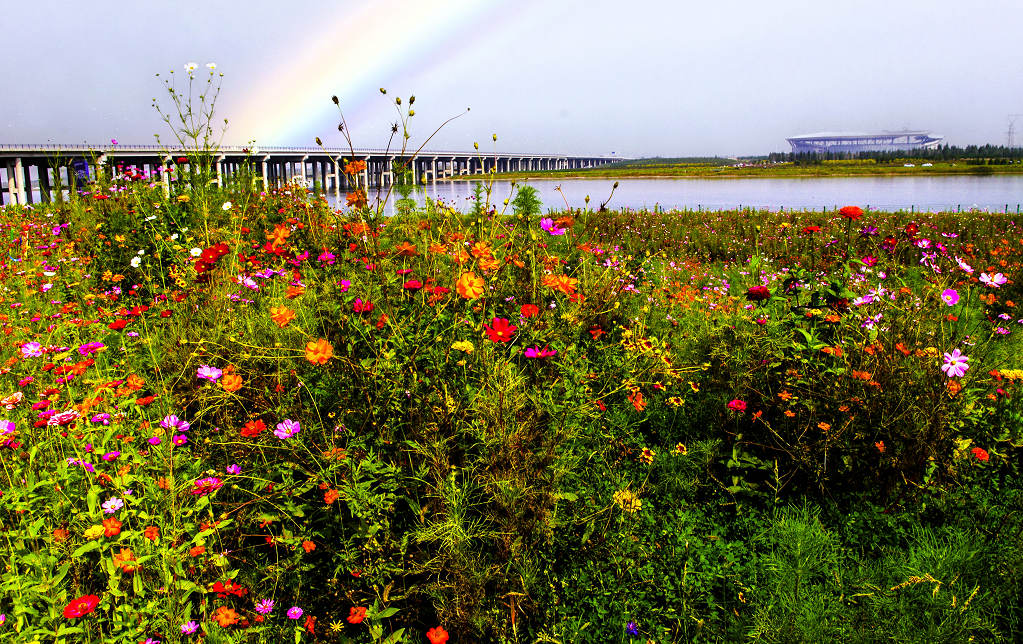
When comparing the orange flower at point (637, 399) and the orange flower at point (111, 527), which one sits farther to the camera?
the orange flower at point (637, 399)

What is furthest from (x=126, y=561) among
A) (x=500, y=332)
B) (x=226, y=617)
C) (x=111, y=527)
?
(x=500, y=332)

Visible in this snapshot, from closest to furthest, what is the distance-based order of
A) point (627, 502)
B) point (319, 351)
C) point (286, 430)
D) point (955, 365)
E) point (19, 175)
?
1. point (319, 351)
2. point (286, 430)
3. point (627, 502)
4. point (955, 365)
5. point (19, 175)

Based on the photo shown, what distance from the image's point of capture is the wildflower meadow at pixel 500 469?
66.5 inches

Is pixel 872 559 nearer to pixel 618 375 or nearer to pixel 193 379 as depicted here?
pixel 618 375

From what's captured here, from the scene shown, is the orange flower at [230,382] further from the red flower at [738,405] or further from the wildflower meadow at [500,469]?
the red flower at [738,405]

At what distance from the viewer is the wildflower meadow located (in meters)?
1.69

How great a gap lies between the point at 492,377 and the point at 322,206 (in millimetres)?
2420

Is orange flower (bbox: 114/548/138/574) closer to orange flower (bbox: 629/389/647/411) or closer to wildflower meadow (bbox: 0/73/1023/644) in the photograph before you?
wildflower meadow (bbox: 0/73/1023/644)

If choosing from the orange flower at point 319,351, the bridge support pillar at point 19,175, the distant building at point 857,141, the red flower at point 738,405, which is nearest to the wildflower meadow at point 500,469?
the orange flower at point 319,351

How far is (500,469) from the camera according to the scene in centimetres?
176

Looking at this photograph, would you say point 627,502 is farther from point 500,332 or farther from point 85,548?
point 85,548

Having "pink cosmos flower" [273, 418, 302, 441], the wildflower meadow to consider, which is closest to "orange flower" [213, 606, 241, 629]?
the wildflower meadow

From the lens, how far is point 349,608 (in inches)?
71.9

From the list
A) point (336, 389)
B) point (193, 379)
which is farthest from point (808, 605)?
point (193, 379)
